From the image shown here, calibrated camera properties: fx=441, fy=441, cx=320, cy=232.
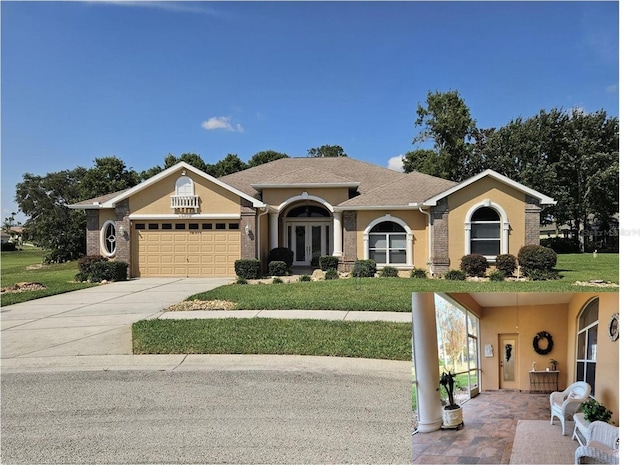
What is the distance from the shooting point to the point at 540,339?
140 cm

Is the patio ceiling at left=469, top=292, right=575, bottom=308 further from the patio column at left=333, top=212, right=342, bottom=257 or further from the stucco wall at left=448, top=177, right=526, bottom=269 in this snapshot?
the patio column at left=333, top=212, right=342, bottom=257

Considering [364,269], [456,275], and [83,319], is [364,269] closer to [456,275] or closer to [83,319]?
[456,275]

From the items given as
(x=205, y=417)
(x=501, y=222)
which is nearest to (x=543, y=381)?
(x=205, y=417)

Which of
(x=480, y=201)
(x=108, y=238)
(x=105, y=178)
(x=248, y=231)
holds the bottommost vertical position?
(x=108, y=238)

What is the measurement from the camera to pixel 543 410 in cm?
135

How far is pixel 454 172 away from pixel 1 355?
2504cm

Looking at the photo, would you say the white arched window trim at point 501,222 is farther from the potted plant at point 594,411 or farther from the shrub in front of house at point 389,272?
the potted plant at point 594,411

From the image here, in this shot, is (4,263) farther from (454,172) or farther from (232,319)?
(454,172)

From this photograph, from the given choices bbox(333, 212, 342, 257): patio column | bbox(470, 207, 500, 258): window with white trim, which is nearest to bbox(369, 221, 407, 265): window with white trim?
bbox(333, 212, 342, 257): patio column

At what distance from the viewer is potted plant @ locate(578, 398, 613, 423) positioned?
51.1 inches

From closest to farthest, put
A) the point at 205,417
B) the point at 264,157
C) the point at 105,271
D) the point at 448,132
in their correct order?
the point at 205,417, the point at 105,271, the point at 448,132, the point at 264,157

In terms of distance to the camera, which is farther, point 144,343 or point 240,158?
point 240,158

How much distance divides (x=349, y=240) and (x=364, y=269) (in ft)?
5.20

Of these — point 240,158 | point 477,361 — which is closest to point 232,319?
point 477,361
